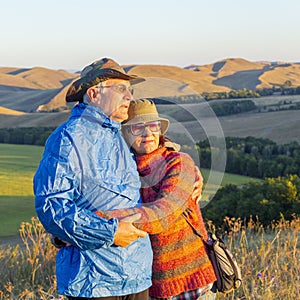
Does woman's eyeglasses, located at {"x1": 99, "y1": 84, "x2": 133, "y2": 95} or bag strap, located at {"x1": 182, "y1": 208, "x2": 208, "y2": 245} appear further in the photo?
bag strap, located at {"x1": 182, "y1": 208, "x2": 208, "y2": 245}

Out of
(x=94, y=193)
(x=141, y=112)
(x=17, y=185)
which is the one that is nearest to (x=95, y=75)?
(x=141, y=112)

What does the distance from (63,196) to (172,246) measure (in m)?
0.77

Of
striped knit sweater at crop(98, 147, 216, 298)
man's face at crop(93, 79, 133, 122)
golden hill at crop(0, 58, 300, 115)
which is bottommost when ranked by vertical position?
golden hill at crop(0, 58, 300, 115)

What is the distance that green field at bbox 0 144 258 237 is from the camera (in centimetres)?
1133

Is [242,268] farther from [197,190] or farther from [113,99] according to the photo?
[113,99]

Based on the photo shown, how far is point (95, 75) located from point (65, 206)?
625 millimetres

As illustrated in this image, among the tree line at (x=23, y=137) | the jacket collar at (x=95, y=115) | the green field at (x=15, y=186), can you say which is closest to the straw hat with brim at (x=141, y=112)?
the jacket collar at (x=95, y=115)

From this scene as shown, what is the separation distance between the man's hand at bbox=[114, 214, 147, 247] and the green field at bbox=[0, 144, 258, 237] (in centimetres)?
88

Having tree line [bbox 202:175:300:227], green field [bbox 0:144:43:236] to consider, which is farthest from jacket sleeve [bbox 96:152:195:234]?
green field [bbox 0:144:43:236]

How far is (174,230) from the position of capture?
9.46 ft

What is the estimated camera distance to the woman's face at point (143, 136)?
288 cm

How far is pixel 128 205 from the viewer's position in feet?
8.41

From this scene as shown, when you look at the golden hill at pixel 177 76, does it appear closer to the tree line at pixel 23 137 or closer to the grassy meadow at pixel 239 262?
the tree line at pixel 23 137

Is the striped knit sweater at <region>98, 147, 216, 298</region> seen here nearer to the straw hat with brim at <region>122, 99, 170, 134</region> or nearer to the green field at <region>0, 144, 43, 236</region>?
the straw hat with brim at <region>122, 99, 170, 134</region>
